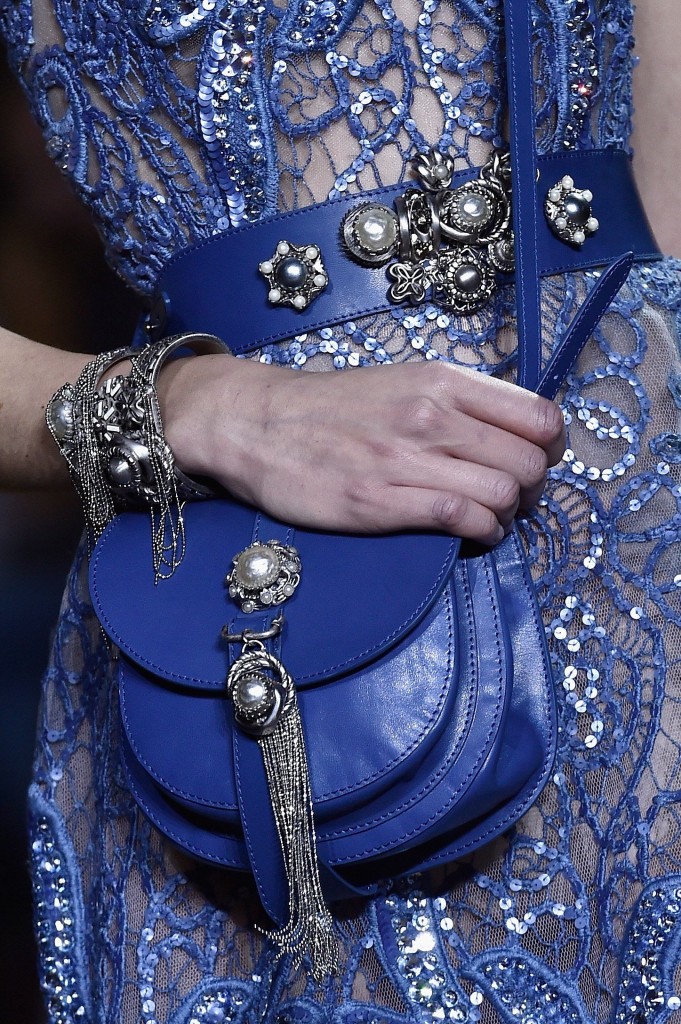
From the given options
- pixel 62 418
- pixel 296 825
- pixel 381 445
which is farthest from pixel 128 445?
pixel 296 825

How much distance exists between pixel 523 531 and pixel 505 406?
128 millimetres

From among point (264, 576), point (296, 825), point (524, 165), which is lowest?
point (296, 825)

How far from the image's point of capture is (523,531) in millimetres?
849

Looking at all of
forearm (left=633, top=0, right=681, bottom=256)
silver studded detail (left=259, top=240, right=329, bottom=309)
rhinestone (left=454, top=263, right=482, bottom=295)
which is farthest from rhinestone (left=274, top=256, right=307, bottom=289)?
forearm (left=633, top=0, right=681, bottom=256)

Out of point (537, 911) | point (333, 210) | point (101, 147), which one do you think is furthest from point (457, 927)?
point (101, 147)

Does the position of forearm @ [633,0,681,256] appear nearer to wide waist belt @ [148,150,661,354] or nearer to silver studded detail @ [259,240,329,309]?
wide waist belt @ [148,150,661,354]

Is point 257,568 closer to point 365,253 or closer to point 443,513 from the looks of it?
point 443,513

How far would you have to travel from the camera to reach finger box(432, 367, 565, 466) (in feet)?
2.47

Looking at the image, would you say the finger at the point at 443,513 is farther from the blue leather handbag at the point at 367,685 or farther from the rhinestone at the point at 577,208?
the rhinestone at the point at 577,208

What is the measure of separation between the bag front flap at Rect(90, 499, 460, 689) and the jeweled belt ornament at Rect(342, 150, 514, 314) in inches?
8.0

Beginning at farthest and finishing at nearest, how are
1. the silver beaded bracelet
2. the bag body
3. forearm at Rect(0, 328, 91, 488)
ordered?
forearm at Rect(0, 328, 91, 488) → the silver beaded bracelet → the bag body

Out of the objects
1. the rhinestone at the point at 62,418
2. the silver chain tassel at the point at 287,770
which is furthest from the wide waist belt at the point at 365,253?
the silver chain tassel at the point at 287,770

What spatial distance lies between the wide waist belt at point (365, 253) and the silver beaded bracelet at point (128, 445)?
0.05m

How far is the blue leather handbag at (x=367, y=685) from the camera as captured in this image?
730 millimetres
